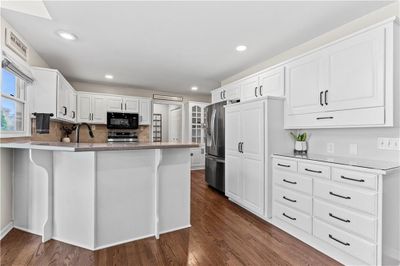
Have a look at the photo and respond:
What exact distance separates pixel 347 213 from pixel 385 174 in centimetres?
48

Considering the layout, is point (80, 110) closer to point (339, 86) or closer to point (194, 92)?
point (194, 92)

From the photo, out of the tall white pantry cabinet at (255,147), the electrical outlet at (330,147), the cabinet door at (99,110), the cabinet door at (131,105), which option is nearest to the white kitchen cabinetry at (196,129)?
the cabinet door at (131,105)

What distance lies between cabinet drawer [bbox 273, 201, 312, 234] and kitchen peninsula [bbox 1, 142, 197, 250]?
121 cm

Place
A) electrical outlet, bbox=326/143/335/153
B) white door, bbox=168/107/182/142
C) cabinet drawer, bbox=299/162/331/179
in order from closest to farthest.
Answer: cabinet drawer, bbox=299/162/331/179 < electrical outlet, bbox=326/143/335/153 < white door, bbox=168/107/182/142

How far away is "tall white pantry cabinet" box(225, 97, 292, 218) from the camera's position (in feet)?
8.79

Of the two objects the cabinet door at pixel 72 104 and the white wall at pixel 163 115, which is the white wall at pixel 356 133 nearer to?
the cabinet door at pixel 72 104

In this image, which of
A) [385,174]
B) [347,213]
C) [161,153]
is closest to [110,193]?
[161,153]

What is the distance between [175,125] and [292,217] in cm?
524

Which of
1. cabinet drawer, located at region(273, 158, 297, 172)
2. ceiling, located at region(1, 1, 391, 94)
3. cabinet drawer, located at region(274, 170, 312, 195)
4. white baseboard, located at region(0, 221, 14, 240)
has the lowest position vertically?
white baseboard, located at region(0, 221, 14, 240)

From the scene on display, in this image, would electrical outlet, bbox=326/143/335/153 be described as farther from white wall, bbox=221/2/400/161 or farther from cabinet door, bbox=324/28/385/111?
cabinet door, bbox=324/28/385/111

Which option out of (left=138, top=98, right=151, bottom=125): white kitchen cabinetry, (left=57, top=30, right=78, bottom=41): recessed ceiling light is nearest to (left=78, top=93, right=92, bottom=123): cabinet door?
(left=138, top=98, right=151, bottom=125): white kitchen cabinetry

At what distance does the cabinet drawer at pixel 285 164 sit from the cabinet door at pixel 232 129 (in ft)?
2.45

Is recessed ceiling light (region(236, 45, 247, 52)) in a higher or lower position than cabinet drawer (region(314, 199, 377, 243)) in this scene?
higher

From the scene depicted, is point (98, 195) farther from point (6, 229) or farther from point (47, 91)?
point (47, 91)
